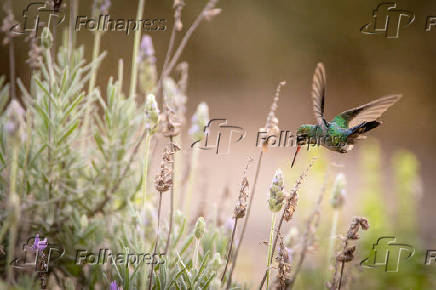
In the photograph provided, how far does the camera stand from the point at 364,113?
1.96 ft

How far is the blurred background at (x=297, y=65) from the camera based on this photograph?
2832 millimetres

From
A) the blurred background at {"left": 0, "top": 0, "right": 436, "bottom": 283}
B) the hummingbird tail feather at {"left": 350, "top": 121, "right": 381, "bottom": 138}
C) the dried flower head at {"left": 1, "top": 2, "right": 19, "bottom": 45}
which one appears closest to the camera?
the hummingbird tail feather at {"left": 350, "top": 121, "right": 381, "bottom": 138}

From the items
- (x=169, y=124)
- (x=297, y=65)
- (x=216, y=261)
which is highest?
(x=297, y=65)

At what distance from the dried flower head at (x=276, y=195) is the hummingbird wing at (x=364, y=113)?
135 millimetres

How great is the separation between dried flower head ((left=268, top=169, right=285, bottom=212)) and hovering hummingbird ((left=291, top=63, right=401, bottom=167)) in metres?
0.03

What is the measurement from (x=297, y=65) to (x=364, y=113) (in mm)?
2569

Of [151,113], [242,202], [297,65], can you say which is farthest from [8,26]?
[297,65]

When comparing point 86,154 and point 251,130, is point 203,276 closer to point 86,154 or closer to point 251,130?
point 86,154

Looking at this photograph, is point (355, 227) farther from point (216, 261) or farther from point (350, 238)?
point (216, 261)

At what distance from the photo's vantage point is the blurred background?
2.83 metres

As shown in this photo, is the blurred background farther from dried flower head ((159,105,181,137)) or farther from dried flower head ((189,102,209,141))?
dried flower head ((159,105,181,137))

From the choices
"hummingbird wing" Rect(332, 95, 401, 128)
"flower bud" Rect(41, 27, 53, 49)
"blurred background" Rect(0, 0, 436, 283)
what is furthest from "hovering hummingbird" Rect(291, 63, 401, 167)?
"blurred background" Rect(0, 0, 436, 283)

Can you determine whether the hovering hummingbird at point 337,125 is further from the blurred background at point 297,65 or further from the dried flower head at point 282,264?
the blurred background at point 297,65

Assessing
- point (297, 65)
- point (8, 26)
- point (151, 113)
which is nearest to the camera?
point (151, 113)
